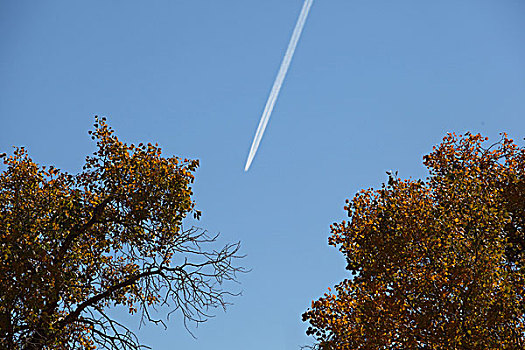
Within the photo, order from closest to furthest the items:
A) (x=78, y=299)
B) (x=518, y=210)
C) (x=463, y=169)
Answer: (x=78, y=299) < (x=518, y=210) < (x=463, y=169)

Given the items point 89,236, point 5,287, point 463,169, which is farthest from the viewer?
point 463,169

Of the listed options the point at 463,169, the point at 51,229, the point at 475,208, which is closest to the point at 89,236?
the point at 51,229

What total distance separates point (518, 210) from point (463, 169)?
2841 millimetres

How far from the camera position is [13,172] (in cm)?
2009

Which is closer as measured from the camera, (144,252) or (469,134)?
(144,252)

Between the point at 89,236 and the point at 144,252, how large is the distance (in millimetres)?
1950

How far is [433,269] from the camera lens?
17578 mm

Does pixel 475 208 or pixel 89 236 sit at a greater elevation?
pixel 89 236

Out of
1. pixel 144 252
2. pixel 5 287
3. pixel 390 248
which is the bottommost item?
pixel 390 248

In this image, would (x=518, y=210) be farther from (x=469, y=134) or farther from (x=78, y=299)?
(x=78, y=299)

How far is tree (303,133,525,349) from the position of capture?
54.0ft

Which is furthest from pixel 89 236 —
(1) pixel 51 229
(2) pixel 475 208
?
(2) pixel 475 208

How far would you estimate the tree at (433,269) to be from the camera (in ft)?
54.0

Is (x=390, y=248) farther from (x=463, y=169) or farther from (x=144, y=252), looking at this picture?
(x=144, y=252)
